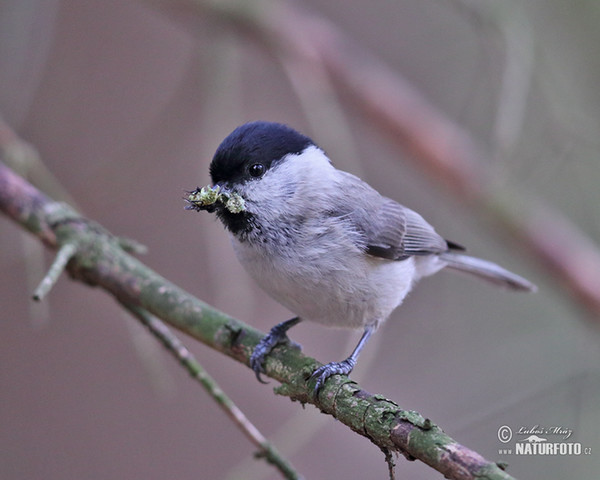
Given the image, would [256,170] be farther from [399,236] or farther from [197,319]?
Answer: [399,236]

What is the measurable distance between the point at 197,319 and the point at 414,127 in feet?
6.38

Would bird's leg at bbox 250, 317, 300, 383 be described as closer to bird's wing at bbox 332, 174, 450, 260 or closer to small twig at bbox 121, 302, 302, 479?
small twig at bbox 121, 302, 302, 479

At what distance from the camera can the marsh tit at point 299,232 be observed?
2.08 metres

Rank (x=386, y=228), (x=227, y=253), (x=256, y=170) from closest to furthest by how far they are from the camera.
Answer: (x=256, y=170) → (x=386, y=228) → (x=227, y=253)

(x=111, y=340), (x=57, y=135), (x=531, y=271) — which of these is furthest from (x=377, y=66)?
(x=111, y=340)

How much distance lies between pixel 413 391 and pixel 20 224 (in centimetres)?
267

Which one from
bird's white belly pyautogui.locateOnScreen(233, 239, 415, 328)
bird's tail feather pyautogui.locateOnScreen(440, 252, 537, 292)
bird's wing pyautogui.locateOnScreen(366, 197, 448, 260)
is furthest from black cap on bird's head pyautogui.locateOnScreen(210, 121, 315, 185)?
bird's tail feather pyautogui.locateOnScreen(440, 252, 537, 292)

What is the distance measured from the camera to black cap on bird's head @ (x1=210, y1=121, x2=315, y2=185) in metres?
2.07

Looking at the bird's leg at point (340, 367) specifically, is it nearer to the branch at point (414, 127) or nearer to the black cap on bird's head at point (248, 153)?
the black cap on bird's head at point (248, 153)

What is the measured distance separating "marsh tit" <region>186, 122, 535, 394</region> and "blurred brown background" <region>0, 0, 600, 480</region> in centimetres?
34

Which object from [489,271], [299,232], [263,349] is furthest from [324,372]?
[489,271]

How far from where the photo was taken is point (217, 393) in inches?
A: 76.0

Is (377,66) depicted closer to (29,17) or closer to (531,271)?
(531,271)

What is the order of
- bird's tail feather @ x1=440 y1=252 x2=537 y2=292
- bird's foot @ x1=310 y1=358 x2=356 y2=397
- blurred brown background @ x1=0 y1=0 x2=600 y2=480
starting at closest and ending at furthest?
bird's foot @ x1=310 y1=358 x2=356 y2=397
blurred brown background @ x1=0 y1=0 x2=600 y2=480
bird's tail feather @ x1=440 y1=252 x2=537 y2=292
